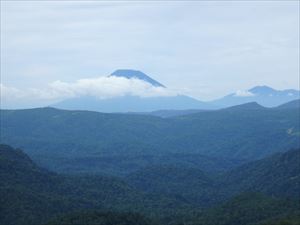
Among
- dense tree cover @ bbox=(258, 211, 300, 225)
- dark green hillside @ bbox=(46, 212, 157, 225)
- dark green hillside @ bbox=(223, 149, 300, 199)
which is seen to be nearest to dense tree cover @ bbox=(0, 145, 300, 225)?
dark green hillside @ bbox=(223, 149, 300, 199)

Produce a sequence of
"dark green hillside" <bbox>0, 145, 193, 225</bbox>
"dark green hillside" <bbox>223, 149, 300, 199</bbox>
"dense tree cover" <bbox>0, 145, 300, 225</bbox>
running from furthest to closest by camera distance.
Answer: "dark green hillside" <bbox>223, 149, 300, 199</bbox>
"dark green hillside" <bbox>0, 145, 193, 225</bbox>
"dense tree cover" <bbox>0, 145, 300, 225</bbox>

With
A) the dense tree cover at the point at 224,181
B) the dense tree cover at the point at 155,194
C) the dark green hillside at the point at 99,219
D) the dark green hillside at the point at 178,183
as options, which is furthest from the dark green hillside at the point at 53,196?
the dense tree cover at the point at 224,181

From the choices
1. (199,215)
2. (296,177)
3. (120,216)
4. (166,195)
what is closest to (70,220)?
(120,216)

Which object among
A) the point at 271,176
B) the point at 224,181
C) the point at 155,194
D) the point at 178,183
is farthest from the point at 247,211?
the point at 224,181

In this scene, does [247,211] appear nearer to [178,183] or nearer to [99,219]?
[99,219]

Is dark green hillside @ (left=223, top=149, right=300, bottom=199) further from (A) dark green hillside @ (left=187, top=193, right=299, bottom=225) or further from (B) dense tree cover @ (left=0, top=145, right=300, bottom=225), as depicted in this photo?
(A) dark green hillside @ (left=187, top=193, right=299, bottom=225)

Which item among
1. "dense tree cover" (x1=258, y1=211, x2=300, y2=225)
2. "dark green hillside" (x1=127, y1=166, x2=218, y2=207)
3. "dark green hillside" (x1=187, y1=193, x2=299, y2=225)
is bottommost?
"dark green hillside" (x1=127, y1=166, x2=218, y2=207)
